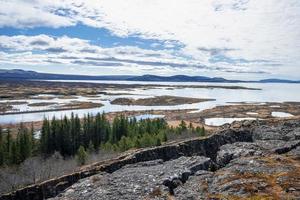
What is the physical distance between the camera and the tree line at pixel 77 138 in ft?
355

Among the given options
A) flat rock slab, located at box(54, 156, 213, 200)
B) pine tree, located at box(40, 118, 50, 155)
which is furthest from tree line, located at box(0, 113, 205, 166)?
flat rock slab, located at box(54, 156, 213, 200)

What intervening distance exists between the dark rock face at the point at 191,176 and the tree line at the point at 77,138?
73.5 ft

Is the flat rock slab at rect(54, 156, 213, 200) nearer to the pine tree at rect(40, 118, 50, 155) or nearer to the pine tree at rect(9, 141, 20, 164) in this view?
the pine tree at rect(9, 141, 20, 164)

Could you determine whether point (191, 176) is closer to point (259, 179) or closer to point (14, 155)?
point (259, 179)

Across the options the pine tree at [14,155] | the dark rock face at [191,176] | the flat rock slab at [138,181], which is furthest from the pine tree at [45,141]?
the flat rock slab at [138,181]

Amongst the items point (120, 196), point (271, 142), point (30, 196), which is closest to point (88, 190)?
point (120, 196)

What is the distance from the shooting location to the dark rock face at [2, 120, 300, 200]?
58188 mm

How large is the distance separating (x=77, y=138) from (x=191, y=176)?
71.7 metres

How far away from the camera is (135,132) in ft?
450

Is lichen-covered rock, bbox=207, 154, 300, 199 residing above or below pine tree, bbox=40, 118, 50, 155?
above

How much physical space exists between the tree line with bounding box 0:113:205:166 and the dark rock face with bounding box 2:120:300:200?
73.5 ft

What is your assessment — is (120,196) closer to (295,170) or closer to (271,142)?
(295,170)

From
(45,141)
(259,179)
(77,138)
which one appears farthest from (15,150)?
(259,179)

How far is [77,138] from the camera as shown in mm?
132375
